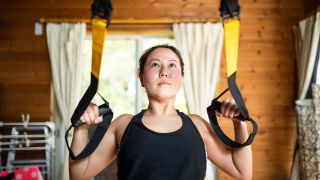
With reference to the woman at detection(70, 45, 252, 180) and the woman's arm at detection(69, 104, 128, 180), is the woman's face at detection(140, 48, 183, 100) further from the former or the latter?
the woman's arm at detection(69, 104, 128, 180)

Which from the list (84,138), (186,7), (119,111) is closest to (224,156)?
(84,138)

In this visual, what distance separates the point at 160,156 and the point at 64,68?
8.85 ft

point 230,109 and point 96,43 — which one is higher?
point 96,43

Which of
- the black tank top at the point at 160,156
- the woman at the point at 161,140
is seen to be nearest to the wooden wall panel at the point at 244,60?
the woman at the point at 161,140

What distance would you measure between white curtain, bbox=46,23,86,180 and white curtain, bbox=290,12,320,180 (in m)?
2.25

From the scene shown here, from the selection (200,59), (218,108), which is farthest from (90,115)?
(200,59)

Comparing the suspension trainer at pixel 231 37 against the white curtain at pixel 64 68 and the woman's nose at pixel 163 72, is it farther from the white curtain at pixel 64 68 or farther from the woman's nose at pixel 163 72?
the white curtain at pixel 64 68

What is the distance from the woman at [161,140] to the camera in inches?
33.4

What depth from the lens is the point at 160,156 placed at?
847mm

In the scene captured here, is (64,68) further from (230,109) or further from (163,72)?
(230,109)

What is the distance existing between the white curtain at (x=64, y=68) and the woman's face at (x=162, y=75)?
2.42 metres

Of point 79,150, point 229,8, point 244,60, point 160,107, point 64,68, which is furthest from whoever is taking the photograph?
point 244,60

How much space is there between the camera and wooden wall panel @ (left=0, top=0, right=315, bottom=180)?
339 cm

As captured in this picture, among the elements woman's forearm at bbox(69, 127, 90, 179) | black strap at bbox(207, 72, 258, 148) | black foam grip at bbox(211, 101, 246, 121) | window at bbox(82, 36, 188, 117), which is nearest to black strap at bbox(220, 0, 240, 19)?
black strap at bbox(207, 72, 258, 148)
